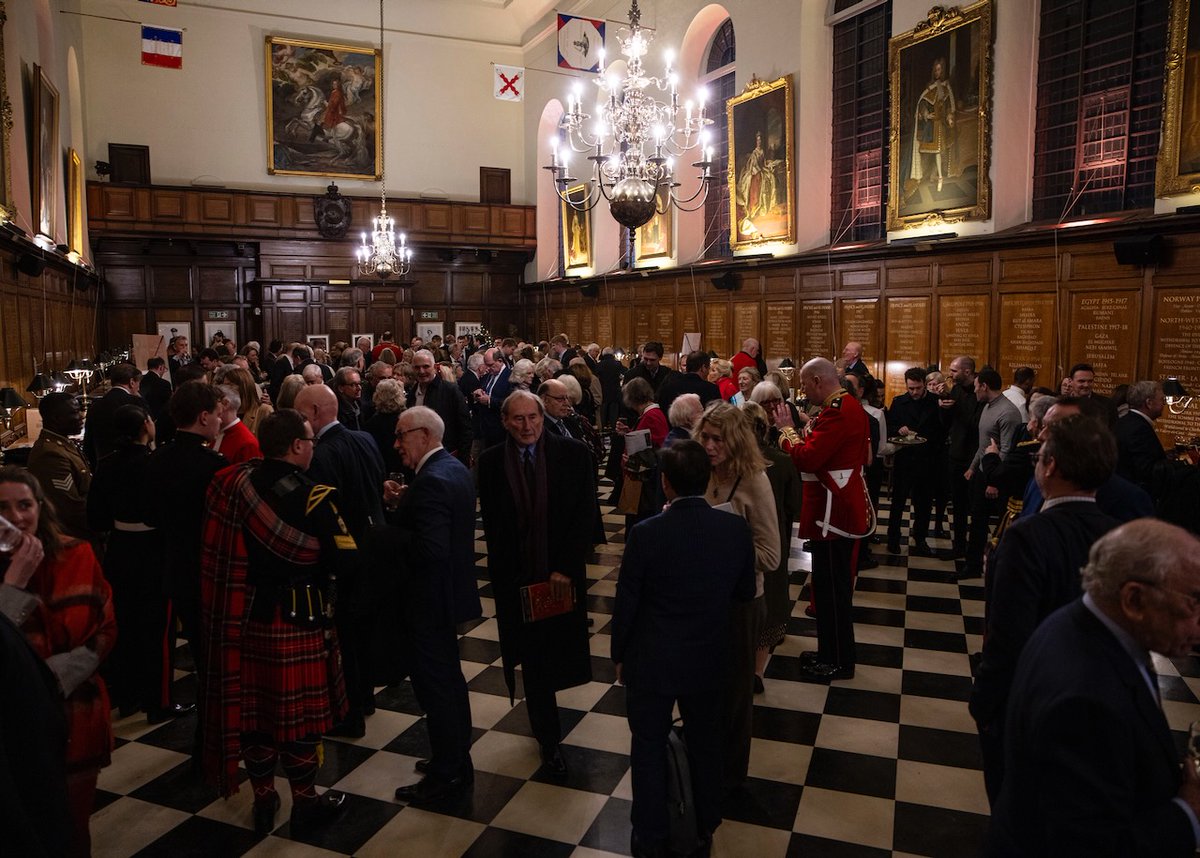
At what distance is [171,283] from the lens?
18.4 m

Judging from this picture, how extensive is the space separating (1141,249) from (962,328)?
7.80 ft

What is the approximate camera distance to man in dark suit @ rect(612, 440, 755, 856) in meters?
2.79

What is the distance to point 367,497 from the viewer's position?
408cm

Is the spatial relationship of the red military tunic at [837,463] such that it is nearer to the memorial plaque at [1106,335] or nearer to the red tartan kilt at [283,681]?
the red tartan kilt at [283,681]

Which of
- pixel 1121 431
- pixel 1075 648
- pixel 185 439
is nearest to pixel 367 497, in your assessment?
pixel 185 439

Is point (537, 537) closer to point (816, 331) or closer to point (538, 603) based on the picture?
point (538, 603)

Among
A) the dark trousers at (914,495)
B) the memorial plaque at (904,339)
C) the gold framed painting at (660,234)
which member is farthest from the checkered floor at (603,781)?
the gold framed painting at (660,234)

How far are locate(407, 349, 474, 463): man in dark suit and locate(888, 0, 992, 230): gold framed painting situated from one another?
6622 mm

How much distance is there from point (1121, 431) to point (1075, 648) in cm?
423

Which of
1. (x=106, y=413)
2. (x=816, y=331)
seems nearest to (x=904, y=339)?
(x=816, y=331)

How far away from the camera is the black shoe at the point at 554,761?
3.65 m

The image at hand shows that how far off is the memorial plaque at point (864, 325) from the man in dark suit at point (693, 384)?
4938mm

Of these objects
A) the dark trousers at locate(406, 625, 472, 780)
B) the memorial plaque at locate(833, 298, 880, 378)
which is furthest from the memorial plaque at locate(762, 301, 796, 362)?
the dark trousers at locate(406, 625, 472, 780)

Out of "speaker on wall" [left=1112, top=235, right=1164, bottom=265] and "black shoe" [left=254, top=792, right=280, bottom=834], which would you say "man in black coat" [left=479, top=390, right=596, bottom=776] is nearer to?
"black shoe" [left=254, top=792, right=280, bottom=834]
